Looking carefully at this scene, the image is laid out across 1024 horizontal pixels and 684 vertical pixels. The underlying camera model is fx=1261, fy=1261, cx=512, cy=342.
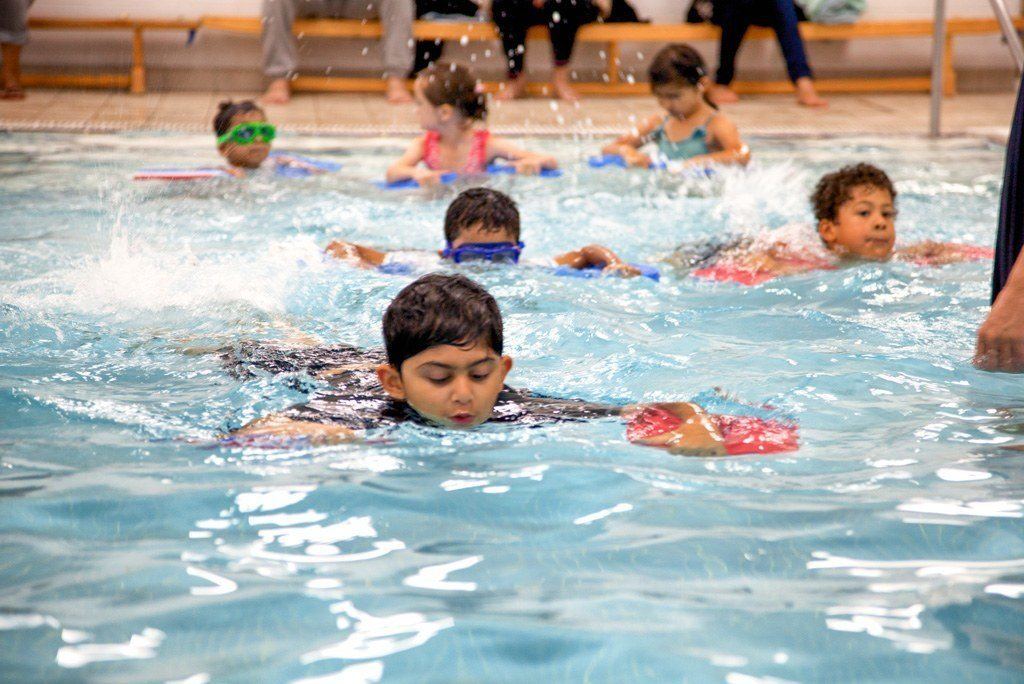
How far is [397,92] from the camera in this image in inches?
448

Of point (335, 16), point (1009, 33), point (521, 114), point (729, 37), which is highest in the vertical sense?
point (335, 16)

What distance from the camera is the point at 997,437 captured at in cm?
341

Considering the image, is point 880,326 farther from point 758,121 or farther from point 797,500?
point 758,121

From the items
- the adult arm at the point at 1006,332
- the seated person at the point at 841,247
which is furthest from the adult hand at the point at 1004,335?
the seated person at the point at 841,247

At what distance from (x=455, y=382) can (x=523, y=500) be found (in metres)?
0.45

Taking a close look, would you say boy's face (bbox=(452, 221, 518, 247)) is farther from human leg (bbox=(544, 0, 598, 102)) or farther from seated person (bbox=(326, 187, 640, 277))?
human leg (bbox=(544, 0, 598, 102))

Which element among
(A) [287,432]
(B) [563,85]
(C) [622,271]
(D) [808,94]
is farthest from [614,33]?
(A) [287,432]

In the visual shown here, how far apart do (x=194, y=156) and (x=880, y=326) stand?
5.45 m

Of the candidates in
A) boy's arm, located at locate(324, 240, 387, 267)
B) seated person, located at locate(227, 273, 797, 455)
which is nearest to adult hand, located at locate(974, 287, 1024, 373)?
seated person, located at locate(227, 273, 797, 455)

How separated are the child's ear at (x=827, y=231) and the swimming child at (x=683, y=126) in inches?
76.7

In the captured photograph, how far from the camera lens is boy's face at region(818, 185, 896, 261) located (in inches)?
226

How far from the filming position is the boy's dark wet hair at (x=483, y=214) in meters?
5.43

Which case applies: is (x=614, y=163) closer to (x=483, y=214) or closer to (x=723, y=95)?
(x=483, y=214)

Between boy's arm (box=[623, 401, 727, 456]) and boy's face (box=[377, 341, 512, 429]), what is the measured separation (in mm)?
408
